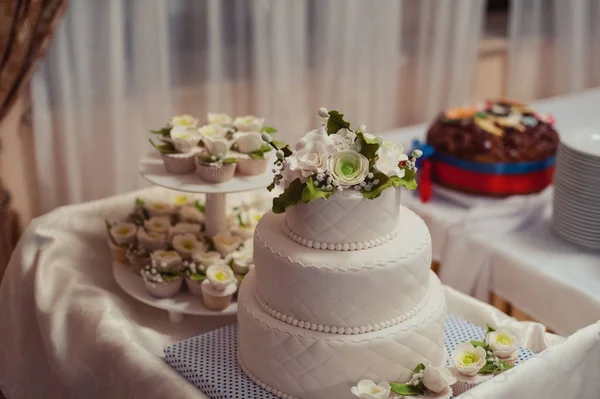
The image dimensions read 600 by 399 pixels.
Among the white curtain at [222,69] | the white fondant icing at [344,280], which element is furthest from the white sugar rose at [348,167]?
the white curtain at [222,69]

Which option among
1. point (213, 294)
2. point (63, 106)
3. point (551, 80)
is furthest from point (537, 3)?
point (213, 294)

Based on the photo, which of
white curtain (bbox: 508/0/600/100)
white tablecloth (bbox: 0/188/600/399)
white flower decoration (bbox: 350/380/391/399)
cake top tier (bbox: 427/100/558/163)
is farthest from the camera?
white curtain (bbox: 508/0/600/100)

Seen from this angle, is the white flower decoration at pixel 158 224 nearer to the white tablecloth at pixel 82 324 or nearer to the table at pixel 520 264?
the white tablecloth at pixel 82 324

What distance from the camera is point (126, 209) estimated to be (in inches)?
72.3

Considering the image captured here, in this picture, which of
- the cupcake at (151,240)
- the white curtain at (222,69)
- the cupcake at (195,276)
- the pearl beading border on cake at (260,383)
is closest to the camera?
the pearl beading border on cake at (260,383)

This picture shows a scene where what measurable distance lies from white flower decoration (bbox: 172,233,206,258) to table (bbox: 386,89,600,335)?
0.67 meters

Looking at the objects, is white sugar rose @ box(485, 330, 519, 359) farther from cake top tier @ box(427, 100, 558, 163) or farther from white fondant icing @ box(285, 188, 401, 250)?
cake top tier @ box(427, 100, 558, 163)

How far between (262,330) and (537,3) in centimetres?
295

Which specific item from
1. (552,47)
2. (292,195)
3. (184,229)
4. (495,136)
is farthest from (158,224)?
(552,47)

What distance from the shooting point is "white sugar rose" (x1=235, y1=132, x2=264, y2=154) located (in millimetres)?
1516

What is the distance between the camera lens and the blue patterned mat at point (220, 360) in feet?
4.08

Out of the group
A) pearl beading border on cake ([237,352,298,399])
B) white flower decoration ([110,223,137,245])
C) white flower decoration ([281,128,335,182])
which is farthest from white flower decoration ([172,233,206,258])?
white flower decoration ([281,128,335,182])

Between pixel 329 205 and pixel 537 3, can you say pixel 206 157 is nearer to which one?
pixel 329 205

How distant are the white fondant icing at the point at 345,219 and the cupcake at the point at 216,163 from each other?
288mm
